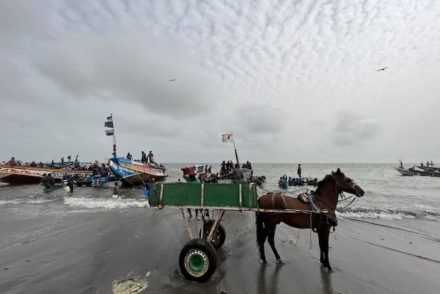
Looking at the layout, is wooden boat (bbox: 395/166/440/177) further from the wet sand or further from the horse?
the horse

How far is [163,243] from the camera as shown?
8578 mm

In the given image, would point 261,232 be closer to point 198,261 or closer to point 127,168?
point 198,261

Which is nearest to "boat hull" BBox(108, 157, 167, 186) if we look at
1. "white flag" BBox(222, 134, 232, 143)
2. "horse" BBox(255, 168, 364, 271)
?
"white flag" BBox(222, 134, 232, 143)

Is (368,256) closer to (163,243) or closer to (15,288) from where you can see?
(163,243)

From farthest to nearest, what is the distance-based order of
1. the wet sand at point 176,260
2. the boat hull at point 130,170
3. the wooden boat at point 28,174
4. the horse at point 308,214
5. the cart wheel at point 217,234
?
the wooden boat at point 28,174 < the boat hull at point 130,170 < the cart wheel at point 217,234 < the horse at point 308,214 < the wet sand at point 176,260

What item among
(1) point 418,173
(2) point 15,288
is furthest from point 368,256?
(1) point 418,173

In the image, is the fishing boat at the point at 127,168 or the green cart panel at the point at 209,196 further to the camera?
the fishing boat at the point at 127,168

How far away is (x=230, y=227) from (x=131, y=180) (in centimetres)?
2122

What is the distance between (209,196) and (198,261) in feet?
4.61

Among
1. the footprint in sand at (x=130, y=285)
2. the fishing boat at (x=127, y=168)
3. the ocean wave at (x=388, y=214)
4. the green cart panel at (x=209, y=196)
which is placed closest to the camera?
the footprint in sand at (x=130, y=285)

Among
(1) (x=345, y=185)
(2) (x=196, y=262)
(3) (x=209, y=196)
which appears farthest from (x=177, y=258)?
(1) (x=345, y=185)

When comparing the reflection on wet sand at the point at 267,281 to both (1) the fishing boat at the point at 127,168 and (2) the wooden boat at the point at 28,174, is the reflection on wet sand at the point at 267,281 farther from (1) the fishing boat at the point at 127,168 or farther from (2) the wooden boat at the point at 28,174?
(2) the wooden boat at the point at 28,174

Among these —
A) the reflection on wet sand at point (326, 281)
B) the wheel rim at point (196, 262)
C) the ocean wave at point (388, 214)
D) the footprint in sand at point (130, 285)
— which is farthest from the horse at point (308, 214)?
the ocean wave at point (388, 214)

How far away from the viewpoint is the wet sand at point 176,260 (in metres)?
5.64
